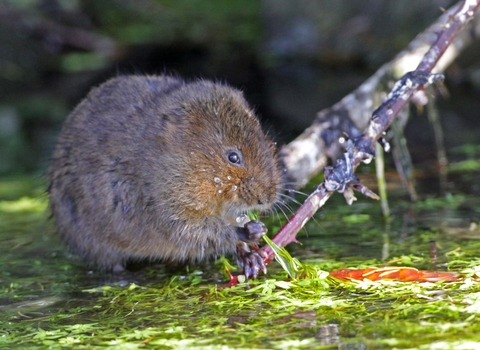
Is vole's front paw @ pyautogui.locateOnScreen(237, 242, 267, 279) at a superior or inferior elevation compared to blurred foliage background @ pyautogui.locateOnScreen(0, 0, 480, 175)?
inferior

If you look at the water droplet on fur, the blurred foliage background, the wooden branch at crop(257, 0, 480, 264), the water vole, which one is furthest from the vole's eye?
the blurred foliage background

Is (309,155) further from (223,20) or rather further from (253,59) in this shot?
(223,20)

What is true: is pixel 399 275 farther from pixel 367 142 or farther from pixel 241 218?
pixel 241 218

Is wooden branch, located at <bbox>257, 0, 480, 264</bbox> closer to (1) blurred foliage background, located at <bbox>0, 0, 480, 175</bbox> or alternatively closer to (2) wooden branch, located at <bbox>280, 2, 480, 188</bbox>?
(2) wooden branch, located at <bbox>280, 2, 480, 188</bbox>

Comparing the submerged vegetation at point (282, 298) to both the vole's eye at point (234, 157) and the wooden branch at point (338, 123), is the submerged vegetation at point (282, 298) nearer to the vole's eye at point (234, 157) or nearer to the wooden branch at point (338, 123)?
the wooden branch at point (338, 123)

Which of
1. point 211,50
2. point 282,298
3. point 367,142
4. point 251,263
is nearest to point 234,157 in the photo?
point 251,263

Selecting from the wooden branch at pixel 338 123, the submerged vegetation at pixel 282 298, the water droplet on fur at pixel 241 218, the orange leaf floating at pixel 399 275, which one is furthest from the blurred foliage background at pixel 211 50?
the orange leaf floating at pixel 399 275
